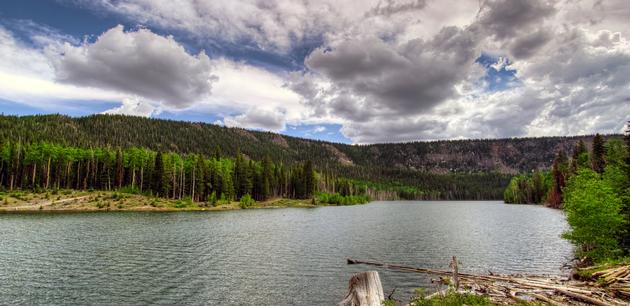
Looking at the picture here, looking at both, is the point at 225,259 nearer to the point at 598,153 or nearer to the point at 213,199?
the point at 598,153

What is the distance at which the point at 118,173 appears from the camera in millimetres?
156250

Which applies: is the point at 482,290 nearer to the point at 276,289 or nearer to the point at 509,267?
the point at 276,289

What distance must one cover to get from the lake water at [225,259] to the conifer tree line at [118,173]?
75895mm

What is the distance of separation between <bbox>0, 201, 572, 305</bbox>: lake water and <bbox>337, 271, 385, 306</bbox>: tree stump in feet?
59.6

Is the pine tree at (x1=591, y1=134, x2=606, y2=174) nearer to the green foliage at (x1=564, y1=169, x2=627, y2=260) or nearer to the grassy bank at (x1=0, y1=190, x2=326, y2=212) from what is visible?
the green foliage at (x1=564, y1=169, x2=627, y2=260)

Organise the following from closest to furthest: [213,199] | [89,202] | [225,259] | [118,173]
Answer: [225,259] < [89,202] < [213,199] < [118,173]

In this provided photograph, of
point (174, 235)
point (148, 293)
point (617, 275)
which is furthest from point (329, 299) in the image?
point (174, 235)

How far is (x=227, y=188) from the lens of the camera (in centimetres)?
15975

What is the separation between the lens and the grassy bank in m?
118

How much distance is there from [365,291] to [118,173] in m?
168

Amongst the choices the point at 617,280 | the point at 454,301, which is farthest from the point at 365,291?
the point at 617,280

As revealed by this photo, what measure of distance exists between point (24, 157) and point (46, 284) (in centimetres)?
14127

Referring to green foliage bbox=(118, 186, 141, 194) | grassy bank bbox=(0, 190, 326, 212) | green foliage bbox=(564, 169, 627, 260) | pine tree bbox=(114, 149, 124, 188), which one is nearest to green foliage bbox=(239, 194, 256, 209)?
grassy bank bbox=(0, 190, 326, 212)

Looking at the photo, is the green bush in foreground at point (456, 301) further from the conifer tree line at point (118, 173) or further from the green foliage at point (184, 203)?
the conifer tree line at point (118, 173)
